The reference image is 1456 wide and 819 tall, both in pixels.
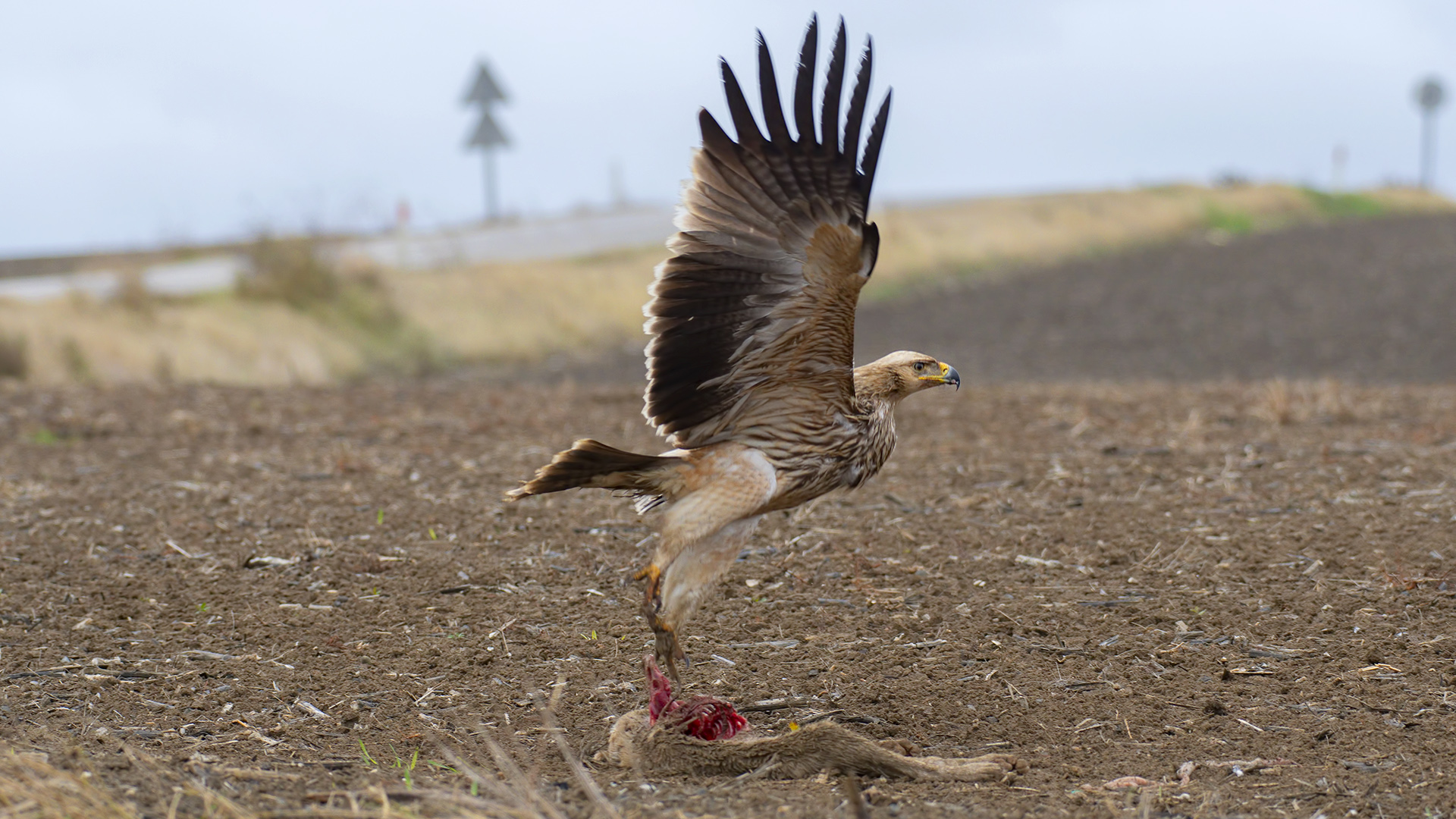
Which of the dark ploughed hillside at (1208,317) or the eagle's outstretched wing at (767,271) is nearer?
the eagle's outstretched wing at (767,271)

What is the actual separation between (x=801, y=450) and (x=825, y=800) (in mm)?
1245

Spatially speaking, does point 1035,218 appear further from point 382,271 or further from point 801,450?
point 801,450

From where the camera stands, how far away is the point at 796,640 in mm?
5113

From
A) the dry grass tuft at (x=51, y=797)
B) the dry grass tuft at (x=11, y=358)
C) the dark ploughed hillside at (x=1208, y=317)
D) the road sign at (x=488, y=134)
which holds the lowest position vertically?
the dark ploughed hillside at (x=1208, y=317)

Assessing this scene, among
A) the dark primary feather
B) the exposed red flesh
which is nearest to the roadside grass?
the exposed red flesh

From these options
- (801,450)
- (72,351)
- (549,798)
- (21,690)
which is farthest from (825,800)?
(72,351)

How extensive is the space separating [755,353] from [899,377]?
1.79ft

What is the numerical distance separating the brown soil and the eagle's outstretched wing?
3.51 feet

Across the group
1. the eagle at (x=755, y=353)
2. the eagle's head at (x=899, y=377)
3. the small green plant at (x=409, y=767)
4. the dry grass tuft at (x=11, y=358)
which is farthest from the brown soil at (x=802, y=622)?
the dry grass tuft at (x=11, y=358)

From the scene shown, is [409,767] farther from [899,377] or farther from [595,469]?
[899,377]

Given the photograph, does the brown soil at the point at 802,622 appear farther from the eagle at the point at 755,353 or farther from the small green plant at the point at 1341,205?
the small green plant at the point at 1341,205

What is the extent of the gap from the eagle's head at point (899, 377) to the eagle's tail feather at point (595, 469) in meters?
0.73

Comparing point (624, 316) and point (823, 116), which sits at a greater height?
point (823, 116)

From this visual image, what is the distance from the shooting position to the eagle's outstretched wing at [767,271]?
401 cm
